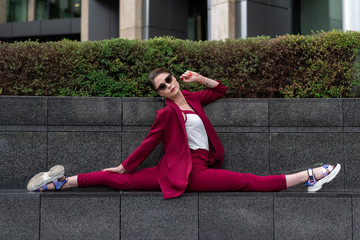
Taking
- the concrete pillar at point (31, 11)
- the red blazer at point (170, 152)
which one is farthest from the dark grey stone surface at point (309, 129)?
the concrete pillar at point (31, 11)

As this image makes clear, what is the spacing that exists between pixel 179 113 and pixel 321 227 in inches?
84.9

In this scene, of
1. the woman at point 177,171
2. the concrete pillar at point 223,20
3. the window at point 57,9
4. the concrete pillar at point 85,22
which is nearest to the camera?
the woman at point 177,171

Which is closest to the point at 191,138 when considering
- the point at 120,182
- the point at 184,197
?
the point at 184,197

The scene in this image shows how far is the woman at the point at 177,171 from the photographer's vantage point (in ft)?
15.3

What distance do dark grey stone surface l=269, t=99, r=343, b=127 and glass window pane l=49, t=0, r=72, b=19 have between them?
90.2ft

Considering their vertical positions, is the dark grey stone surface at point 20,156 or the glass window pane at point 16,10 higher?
the glass window pane at point 16,10

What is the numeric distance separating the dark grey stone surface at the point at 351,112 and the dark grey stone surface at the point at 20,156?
4.18 m

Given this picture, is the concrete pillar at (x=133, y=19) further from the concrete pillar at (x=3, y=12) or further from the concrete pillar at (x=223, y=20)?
the concrete pillar at (x=3, y=12)

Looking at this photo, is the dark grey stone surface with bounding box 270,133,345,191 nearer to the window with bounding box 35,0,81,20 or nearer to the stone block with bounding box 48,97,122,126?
the stone block with bounding box 48,97,122,126

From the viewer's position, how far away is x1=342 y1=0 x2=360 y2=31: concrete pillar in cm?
1010

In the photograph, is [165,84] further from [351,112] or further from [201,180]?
[351,112]

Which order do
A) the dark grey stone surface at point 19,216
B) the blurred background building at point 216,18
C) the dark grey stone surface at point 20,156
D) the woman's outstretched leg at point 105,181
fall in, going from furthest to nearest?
1. the blurred background building at point 216,18
2. the dark grey stone surface at point 20,156
3. the woman's outstretched leg at point 105,181
4. the dark grey stone surface at point 19,216

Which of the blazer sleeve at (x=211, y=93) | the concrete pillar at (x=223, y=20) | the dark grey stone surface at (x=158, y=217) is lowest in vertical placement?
the dark grey stone surface at (x=158, y=217)

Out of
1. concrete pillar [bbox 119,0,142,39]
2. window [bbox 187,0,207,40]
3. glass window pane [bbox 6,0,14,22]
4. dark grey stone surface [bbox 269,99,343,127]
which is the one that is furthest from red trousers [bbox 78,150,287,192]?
glass window pane [bbox 6,0,14,22]
